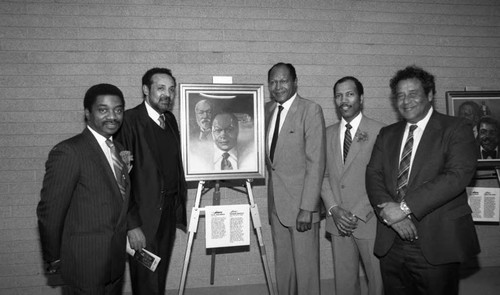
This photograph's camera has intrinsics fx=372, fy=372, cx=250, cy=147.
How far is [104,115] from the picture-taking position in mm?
2135

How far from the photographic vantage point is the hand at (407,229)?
7.25ft

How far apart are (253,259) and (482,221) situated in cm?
239

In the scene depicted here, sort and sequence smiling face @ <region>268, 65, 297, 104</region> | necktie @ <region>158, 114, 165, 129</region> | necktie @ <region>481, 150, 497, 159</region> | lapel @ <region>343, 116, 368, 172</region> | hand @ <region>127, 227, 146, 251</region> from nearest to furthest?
1. hand @ <region>127, 227, 146, 251</region>
2. lapel @ <region>343, 116, 368, 172</region>
3. necktie @ <region>158, 114, 165, 129</region>
4. smiling face @ <region>268, 65, 297, 104</region>
5. necktie @ <region>481, 150, 497, 159</region>

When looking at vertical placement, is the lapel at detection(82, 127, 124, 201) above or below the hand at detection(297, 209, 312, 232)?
above

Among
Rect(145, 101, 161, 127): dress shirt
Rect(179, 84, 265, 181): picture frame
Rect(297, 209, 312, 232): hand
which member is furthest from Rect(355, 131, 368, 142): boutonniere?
Rect(145, 101, 161, 127): dress shirt

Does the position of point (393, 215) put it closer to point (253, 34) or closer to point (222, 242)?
point (222, 242)

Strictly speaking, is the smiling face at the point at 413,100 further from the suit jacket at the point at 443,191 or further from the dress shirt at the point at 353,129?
the dress shirt at the point at 353,129

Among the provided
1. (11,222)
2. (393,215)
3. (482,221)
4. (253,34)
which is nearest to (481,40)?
(482,221)

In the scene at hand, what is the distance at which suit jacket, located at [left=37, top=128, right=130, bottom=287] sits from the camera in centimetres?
192

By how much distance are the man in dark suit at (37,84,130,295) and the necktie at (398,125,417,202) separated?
1.68 meters

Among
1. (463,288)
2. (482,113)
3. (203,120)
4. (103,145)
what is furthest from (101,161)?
(482,113)

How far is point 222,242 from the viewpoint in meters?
3.19

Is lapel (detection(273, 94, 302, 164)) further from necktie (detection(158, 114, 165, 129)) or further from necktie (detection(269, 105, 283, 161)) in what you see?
necktie (detection(158, 114, 165, 129))

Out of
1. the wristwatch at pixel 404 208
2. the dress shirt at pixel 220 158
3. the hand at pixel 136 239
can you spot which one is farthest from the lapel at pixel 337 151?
the hand at pixel 136 239
